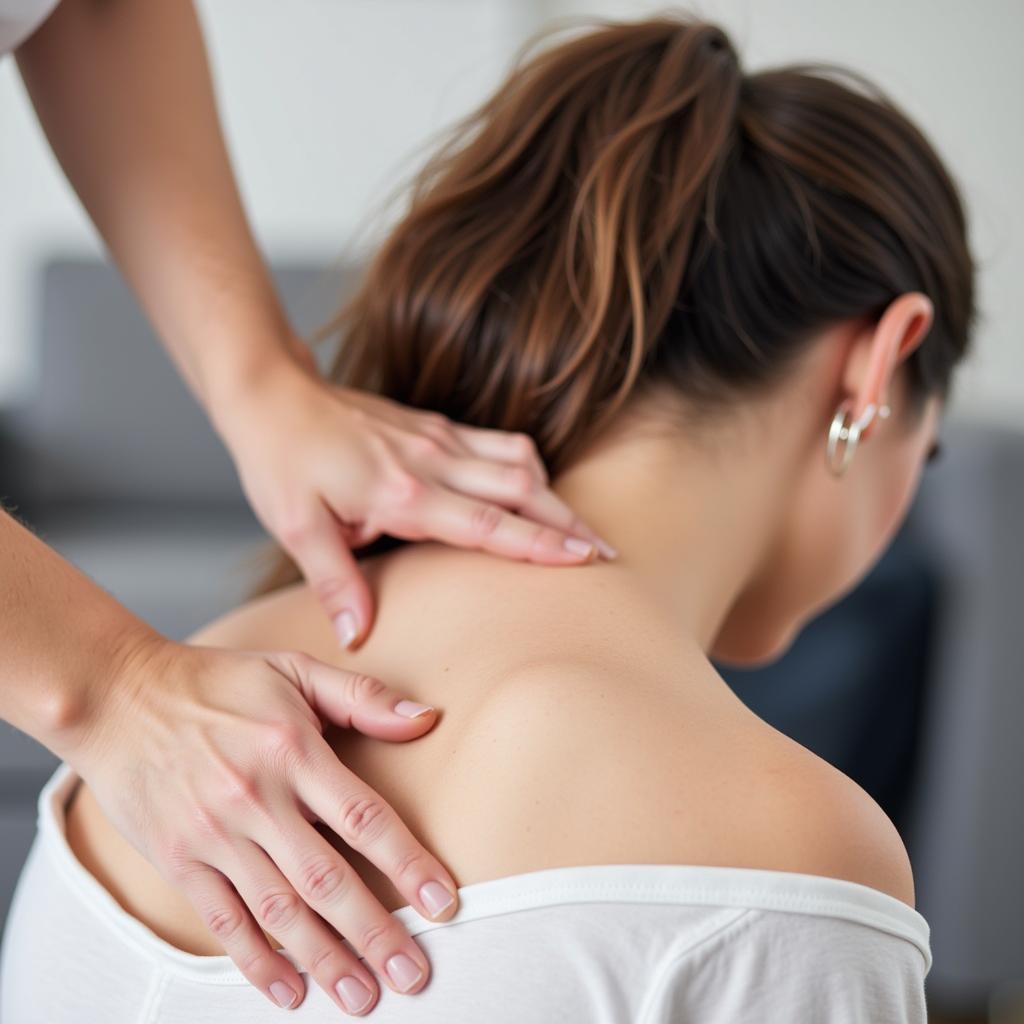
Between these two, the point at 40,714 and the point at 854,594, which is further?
the point at 854,594

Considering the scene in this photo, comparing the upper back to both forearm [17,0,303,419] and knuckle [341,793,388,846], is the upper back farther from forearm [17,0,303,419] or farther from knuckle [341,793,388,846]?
forearm [17,0,303,419]

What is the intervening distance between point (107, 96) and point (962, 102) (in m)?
3.04

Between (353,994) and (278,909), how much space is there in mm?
58

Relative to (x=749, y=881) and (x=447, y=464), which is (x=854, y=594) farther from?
(x=749, y=881)

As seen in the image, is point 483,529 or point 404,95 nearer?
point 483,529

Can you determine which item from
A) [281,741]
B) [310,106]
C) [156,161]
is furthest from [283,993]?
[310,106]

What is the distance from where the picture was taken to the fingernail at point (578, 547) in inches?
32.1

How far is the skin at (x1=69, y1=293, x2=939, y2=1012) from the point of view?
24.5 inches

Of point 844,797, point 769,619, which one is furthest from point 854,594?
point 844,797

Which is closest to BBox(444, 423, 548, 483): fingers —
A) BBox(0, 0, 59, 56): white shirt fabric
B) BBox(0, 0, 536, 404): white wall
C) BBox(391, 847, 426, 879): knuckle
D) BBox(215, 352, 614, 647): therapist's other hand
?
BBox(215, 352, 614, 647): therapist's other hand

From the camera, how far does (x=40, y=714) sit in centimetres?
69

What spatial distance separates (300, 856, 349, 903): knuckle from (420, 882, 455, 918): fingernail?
45 mm

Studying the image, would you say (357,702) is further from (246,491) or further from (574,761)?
(246,491)

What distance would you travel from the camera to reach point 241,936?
68 centimetres
